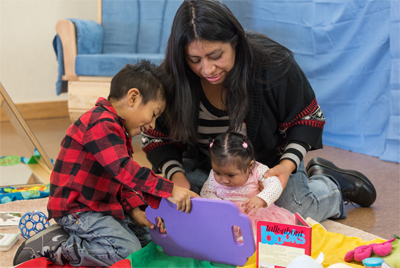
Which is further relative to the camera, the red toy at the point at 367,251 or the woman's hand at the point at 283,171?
the woman's hand at the point at 283,171

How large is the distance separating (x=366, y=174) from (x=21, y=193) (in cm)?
146

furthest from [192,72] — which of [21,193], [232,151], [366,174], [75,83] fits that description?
[75,83]

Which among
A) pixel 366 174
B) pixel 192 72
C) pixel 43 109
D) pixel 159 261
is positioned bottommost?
pixel 43 109

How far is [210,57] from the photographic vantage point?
3.40ft

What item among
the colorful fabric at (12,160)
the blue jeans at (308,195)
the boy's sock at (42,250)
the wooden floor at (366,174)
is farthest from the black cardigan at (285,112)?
the colorful fabric at (12,160)

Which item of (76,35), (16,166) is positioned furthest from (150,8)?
(16,166)

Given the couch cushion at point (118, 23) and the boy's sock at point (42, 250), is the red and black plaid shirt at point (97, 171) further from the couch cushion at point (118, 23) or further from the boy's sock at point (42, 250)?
the couch cushion at point (118, 23)

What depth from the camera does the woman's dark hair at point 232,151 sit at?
3.62ft

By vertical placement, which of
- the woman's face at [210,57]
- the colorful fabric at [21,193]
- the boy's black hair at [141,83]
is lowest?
the colorful fabric at [21,193]

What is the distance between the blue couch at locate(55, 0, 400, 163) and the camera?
192 cm

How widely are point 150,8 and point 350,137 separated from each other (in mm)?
1637

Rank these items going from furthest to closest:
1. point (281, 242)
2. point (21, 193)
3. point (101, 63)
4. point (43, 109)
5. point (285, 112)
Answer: point (43, 109) < point (101, 63) < point (21, 193) < point (285, 112) < point (281, 242)

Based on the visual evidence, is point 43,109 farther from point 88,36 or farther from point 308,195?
point 308,195

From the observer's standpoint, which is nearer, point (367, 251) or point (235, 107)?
point (367, 251)
